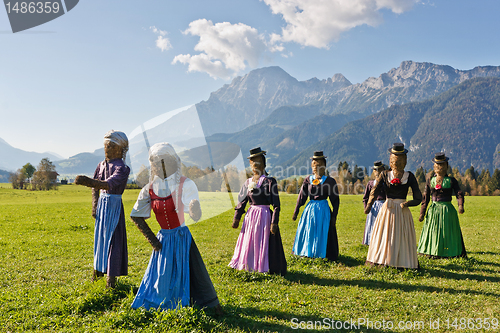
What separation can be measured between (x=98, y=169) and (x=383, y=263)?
6.51m

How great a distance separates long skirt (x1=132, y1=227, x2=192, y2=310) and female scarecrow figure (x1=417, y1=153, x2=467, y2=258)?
24.2ft

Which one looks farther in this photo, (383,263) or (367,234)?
(367,234)

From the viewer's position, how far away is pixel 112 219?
5609 mm

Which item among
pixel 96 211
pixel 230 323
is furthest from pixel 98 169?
pixel 230 323

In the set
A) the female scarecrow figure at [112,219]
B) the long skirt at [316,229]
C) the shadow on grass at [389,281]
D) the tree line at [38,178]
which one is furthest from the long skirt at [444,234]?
the tree line at [38,178]

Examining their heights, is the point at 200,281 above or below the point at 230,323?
above

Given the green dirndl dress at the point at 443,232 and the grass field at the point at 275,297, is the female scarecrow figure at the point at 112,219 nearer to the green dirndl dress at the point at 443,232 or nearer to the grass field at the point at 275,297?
the grass field at the point at 275,297

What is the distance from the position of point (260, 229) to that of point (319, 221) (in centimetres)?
212

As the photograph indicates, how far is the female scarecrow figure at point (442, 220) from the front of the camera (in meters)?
8.91

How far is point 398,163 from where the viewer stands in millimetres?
7145

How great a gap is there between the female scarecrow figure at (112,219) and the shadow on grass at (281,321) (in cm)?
209

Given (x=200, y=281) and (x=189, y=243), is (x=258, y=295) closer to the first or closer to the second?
(x=200, y=281)

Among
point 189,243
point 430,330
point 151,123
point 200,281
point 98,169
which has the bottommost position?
point 430,330

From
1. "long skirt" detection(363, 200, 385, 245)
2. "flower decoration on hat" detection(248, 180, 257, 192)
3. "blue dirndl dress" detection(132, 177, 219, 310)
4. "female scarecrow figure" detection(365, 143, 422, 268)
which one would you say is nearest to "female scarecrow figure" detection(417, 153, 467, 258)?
"long skirt" detection(363, 200, 385, 245)
